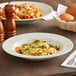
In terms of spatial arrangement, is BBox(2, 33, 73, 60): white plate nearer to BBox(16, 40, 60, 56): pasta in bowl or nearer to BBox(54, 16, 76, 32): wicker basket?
BBox(16, 40, 60, 56): pasta in bowl

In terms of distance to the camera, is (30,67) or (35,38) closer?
(30,67)

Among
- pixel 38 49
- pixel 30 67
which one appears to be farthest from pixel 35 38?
pixel 30 67

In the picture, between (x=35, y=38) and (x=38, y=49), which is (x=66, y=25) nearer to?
(x=35, y=38)

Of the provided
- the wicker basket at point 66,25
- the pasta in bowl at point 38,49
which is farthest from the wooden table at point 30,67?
the wicker basket at point 66,25

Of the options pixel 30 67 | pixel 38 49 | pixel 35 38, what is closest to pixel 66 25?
pixel 35 38

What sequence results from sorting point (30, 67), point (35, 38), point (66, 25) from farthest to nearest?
1. point (66, 25)
2. point (35, 38)
3. point (30, 67)

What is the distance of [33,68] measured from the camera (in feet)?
5.07

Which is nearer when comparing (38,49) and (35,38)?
(38,49)

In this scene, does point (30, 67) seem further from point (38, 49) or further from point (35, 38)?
point (35, 38)

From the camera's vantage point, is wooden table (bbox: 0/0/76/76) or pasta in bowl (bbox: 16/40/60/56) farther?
pasta in bowl (bbox: 16/40/60/56)

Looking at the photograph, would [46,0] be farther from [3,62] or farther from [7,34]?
[3,62]

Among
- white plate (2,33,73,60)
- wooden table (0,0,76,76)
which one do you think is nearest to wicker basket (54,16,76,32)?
white plate (2,33,73,60)

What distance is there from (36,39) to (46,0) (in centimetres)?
129

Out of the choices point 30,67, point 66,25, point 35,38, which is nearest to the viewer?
point 30,67
